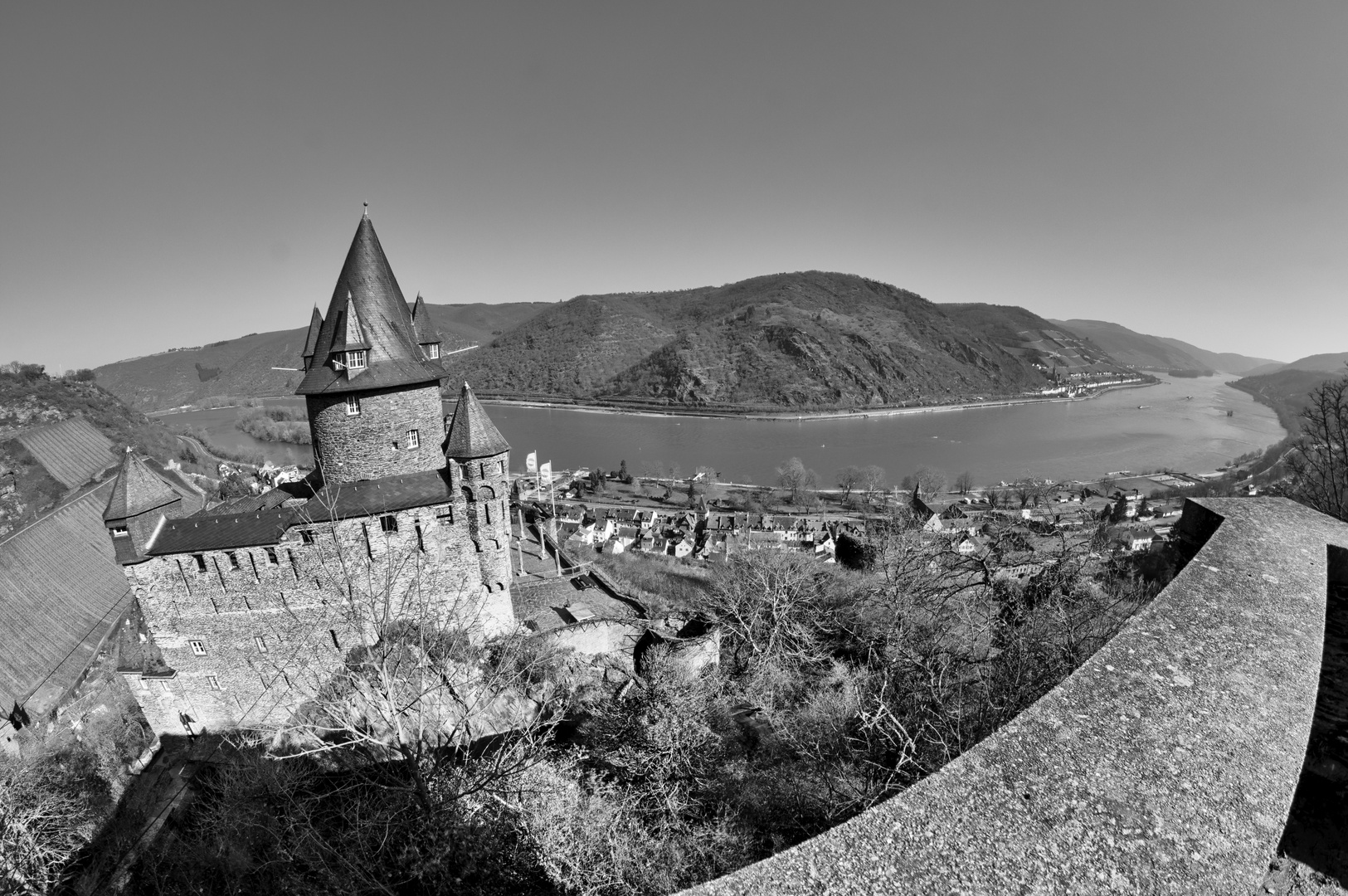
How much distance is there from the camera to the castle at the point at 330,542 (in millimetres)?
12508

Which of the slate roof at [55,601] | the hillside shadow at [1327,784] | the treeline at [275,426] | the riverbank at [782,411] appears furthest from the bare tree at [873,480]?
the treeline at [275,426]

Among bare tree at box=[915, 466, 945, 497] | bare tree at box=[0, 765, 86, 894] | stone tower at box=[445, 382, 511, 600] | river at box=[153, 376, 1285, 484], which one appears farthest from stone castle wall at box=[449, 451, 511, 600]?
river at box=[153, 376, 1285, 484]

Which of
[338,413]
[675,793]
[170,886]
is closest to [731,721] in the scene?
[675,793]

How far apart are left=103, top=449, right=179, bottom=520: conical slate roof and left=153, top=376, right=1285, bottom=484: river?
7070 cm

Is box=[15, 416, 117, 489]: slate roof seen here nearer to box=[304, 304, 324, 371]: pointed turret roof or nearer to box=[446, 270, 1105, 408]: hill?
box=[304, 304, 324, 371]: pointed turret roof

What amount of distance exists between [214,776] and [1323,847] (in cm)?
1761

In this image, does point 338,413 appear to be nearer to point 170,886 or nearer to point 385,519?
point 385,519

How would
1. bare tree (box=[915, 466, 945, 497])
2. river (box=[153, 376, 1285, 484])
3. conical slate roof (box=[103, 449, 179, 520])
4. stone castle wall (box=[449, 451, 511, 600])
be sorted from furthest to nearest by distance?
river (box=[153, 376, 1285, 484]) → bare tree (box=[915, 466, 945, 497]) → stone castle wall (box=[449, 451, 511, 600]) → conical slate roof (box=[103, 449, 179, 520])

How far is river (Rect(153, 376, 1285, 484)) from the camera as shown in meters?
86.7

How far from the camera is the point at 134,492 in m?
12.1

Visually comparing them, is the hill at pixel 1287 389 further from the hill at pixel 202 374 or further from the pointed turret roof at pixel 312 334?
the hill at pixel 202 374

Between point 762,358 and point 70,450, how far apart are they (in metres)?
136

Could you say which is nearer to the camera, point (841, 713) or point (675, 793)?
point (675, 793)

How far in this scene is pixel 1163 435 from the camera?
360 ft
